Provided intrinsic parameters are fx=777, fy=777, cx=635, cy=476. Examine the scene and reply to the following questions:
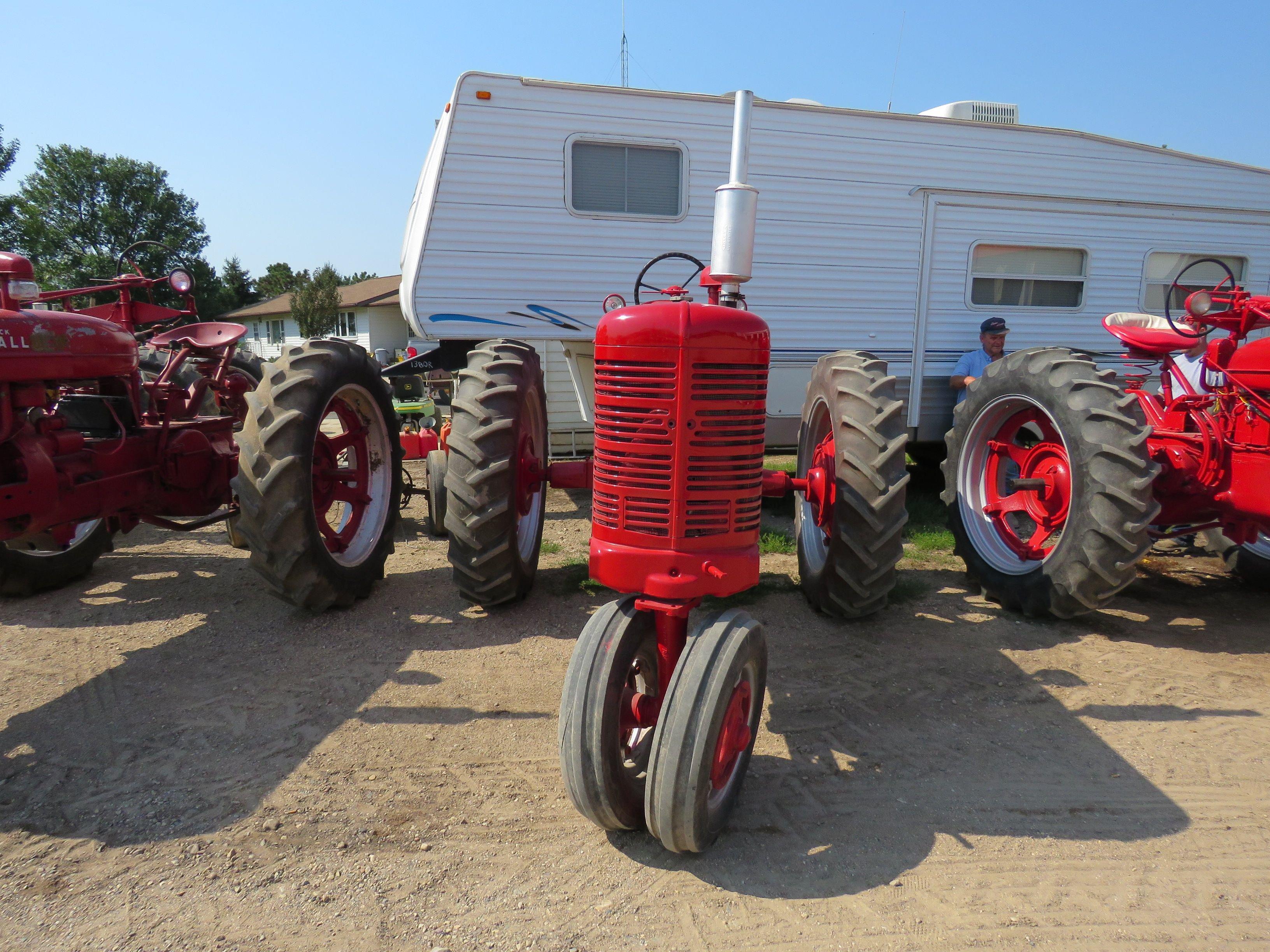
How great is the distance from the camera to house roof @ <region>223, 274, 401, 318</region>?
3105cm

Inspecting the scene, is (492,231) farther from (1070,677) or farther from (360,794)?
(1070,677)

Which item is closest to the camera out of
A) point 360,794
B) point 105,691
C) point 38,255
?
point 360,794

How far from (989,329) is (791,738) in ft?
15.3

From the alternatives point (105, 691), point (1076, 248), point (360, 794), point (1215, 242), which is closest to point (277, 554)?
point (105, 691)

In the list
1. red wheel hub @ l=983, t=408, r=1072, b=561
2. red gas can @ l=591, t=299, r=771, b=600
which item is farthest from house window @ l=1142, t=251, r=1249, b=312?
red gas can @ l=591, t=299, r=771, b=600

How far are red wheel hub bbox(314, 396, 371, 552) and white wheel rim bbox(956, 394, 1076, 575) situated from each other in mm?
3580

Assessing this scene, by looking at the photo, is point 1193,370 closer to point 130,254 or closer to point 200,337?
point 200,337

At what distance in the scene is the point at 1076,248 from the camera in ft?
21.8

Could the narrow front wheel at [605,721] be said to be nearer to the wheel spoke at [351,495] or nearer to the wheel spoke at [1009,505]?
the wheel spoke at [351,495]

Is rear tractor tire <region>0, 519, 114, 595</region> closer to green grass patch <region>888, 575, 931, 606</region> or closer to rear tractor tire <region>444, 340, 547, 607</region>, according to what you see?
rear tractor tire <region>444, 340, 547, 607</region>

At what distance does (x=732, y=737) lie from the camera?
230cm

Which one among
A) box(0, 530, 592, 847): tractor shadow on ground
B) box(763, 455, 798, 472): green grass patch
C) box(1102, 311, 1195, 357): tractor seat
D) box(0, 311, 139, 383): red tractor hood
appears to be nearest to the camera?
box(0, 530, 592, 847): tractor shadow on ground

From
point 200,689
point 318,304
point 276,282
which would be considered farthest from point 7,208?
point 200,689

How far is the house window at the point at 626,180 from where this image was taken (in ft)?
19.3
